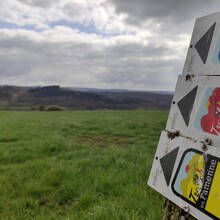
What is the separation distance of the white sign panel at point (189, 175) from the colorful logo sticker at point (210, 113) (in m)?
0.14

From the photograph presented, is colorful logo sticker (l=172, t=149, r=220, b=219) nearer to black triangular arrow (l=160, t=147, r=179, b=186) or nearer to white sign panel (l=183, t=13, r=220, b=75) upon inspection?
black triangular arrow (l=160, t=147, r=179, b=186)

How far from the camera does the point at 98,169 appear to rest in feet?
16.7

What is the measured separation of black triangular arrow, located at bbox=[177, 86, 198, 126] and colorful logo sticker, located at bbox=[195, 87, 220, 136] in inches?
3.9

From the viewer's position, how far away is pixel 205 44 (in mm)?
2254

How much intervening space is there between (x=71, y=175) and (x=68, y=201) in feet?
2.91

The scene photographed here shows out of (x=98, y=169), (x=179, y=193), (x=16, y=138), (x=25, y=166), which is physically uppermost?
(x=179, y=193)

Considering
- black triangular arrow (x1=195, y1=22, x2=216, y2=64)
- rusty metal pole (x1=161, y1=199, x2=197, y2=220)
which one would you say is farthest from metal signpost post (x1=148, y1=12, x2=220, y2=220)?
rusty metal pole (x1=161, y1=199, x2=197, y2=220)

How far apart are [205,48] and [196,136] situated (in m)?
0.76

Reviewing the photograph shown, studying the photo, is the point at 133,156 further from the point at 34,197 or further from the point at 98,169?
the point at 34,197

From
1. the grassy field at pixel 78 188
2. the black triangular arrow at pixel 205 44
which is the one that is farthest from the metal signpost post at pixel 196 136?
the grassy field at pixel 78 188

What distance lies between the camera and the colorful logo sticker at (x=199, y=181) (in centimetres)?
193

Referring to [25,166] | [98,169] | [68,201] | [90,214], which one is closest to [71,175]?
[98,169]

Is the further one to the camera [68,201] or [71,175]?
[71,175]

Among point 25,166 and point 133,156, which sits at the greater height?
point 133,156
